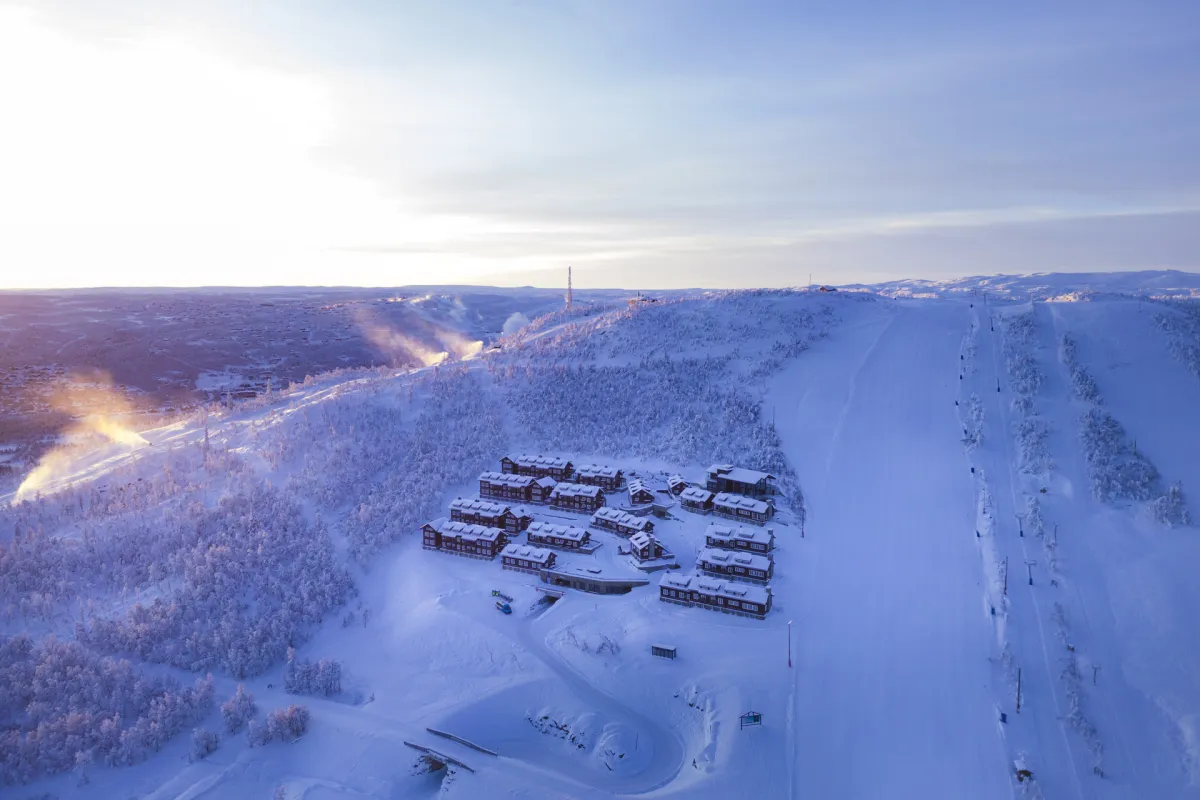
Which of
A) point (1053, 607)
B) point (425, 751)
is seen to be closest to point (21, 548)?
point (425, 751)

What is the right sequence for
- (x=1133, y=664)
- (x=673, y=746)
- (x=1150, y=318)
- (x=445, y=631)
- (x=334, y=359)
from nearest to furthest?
(x=673, y=746) → (x=1133, y=664) → (x=445, y=631) → (x=1150, y=318) → (x=334, y=359)

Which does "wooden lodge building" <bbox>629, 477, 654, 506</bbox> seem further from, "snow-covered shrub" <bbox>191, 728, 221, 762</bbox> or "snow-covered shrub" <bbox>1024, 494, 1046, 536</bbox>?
"snow-covered shrub" <bbox>191, 728, 221, 762</bbox>

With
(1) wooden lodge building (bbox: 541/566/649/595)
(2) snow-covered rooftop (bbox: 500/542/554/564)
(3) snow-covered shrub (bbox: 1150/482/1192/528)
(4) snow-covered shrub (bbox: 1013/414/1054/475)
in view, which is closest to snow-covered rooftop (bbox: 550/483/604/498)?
(2) snow-covered rooftop (bbox: 500/542/554/564)

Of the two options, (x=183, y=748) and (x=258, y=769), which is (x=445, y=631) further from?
→ (x=183, y=748)

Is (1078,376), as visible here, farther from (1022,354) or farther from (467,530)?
(467,530)

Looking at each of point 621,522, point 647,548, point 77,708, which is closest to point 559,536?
point 621,522

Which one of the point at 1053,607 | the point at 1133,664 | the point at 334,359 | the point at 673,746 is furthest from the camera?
the point at 334,359

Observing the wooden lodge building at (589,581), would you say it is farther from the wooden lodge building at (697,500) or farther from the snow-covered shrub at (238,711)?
the snow-covered shrub at (238,711)
